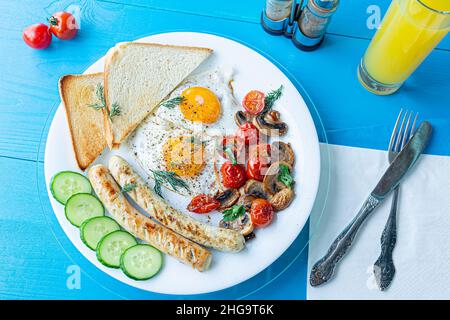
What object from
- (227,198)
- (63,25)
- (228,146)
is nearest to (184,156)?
(228,146)

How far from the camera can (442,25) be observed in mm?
2510

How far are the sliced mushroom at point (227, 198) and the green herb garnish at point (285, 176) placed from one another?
12.8 inches

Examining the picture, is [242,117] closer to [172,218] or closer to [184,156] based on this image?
[184,156]

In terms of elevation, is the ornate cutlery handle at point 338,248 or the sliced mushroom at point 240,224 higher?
the sliced mushroom at point 240,224

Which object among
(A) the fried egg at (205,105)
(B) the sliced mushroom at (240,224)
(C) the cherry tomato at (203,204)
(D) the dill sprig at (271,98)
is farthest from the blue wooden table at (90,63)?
(C) the cherry tomato at (203,204)

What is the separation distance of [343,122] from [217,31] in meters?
1.26

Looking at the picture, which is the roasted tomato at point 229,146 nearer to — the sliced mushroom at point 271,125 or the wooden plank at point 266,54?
the sliced mushroom at point 271,125

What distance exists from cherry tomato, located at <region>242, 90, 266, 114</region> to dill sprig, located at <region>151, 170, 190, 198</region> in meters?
0.71

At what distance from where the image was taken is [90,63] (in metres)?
3.25

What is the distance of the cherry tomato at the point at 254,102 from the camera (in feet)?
9.67

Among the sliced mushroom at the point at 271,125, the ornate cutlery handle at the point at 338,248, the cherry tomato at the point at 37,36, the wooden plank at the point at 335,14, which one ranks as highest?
the wooden plank at the point at 335,14

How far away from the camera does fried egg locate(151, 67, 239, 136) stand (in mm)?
2943
